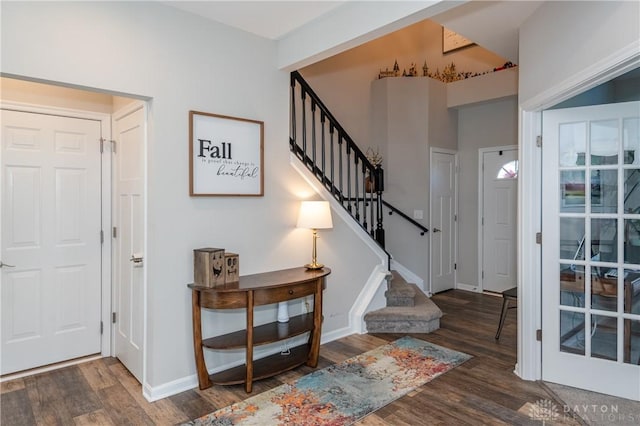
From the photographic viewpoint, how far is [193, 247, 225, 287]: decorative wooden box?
2748mm

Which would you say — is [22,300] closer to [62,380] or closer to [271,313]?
[62,380]

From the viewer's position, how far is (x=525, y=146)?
299 centimetres

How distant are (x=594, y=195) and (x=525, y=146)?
59 centimetres

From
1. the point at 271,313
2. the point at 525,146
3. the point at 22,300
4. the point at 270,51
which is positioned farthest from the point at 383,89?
the point at 22,300

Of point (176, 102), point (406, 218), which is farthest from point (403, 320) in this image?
point (176, 102)

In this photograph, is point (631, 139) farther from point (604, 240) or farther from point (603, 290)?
point (603, 290)

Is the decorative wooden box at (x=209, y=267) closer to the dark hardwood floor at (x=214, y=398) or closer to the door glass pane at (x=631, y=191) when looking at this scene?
the dark hardwood floor at (x=214, y=398)

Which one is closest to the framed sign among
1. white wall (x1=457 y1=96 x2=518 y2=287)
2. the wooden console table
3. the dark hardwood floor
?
the wooden console table

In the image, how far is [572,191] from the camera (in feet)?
9.33

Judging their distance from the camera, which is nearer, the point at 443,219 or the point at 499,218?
the point at 499,218

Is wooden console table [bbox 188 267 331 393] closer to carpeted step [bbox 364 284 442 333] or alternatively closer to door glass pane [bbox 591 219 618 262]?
carpeted step [bbox 364 284 442 333]

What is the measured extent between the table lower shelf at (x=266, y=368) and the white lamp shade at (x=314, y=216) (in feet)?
3.67

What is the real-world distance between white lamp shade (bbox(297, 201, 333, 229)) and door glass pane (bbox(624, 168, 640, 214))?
218 centimetres

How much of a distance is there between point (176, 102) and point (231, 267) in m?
1.29
